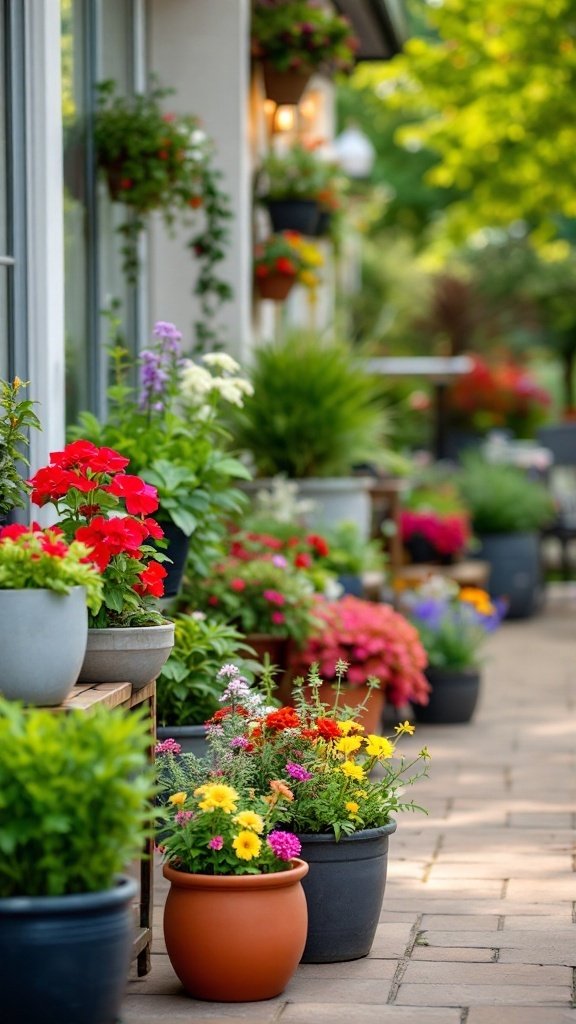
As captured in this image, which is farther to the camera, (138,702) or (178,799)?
(138,702)

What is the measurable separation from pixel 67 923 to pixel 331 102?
9953mm

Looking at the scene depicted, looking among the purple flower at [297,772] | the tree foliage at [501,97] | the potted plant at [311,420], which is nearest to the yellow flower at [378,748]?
the purple flower at [297,772]

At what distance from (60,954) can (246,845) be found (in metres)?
0.75

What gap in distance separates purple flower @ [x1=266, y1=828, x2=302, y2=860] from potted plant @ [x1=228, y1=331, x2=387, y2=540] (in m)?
3.61

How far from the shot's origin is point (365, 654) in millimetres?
5773

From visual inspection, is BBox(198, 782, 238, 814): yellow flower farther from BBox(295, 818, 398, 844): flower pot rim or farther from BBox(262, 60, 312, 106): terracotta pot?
BBox(262, 60, 312, 106): terracotta pot

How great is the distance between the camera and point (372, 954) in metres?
3.78

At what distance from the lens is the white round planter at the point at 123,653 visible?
11.5 feet

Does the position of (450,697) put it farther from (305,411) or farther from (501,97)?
Result: (501,97)

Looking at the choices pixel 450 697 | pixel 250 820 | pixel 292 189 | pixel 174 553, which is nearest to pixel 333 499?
pixel 450 697

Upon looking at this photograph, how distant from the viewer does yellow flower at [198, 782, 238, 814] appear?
332 cm

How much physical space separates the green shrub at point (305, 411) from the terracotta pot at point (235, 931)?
3.80m

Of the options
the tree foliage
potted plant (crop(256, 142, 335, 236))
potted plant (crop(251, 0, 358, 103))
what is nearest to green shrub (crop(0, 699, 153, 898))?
potted plant (crop(251, 0, 358, 103))

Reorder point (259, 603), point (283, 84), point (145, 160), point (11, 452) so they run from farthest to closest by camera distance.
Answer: point (283, 84), point (145, 160), point (259, 603), point (11, 452)
